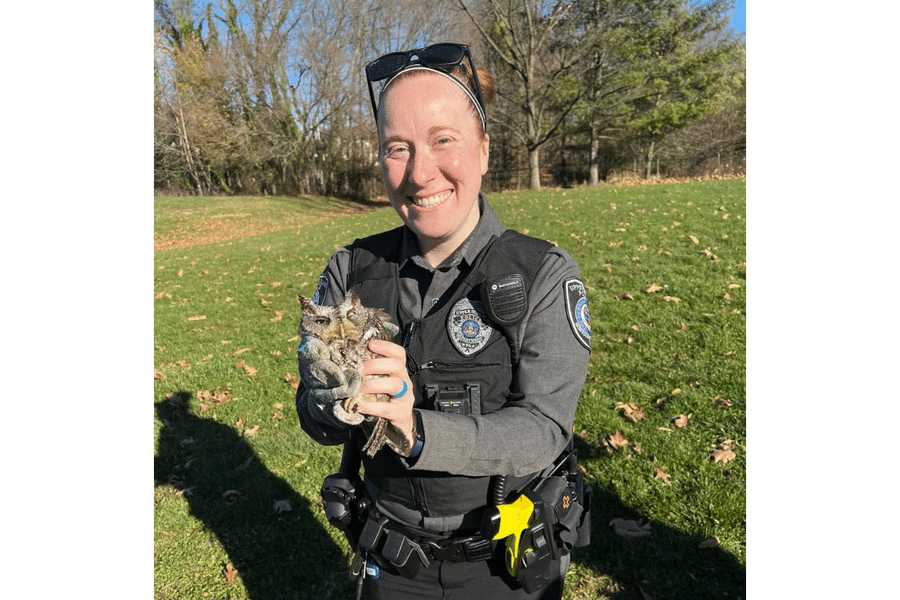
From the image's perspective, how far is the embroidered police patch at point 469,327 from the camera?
1.94 metres

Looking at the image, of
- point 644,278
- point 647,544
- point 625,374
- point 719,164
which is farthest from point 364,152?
point 647,544

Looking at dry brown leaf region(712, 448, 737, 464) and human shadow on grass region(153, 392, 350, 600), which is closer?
human shadow on grass region(153, 392, 350, 600)

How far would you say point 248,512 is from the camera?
5035 mm

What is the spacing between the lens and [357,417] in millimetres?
1512

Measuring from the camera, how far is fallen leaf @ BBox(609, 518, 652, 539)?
4.18 m

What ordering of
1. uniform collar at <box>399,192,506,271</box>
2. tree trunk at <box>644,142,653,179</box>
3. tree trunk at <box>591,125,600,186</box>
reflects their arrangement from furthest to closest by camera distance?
tree trunk at <box>644,142,653,179</box> → tree trunk at <box>591,125,600,186</box> → uniform collar at <box>399,192,506,271</box>

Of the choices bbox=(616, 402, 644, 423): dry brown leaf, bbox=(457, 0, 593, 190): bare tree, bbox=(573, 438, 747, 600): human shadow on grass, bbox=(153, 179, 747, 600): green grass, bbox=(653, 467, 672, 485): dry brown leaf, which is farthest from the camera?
bbox=(457, 0, 593, 190): bare tree

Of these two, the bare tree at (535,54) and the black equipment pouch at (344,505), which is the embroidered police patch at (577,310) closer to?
the black equipment pouch at (344,505)

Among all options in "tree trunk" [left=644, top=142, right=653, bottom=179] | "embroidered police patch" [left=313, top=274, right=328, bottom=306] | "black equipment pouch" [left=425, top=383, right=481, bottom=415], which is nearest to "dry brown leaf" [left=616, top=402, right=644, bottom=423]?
"black equipment pouch" [left=425, top=383, right=481, bottom=415]

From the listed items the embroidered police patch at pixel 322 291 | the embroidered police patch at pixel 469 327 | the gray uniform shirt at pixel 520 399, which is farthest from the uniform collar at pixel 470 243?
the embroidered police patch at pixel 322 291

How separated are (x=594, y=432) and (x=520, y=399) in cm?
392

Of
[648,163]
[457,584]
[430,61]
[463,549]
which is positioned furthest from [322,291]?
[648,163]

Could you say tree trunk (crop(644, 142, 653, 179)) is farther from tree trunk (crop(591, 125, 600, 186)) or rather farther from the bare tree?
the bare tree

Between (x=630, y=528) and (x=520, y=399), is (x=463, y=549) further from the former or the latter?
(x=630, y=528)
